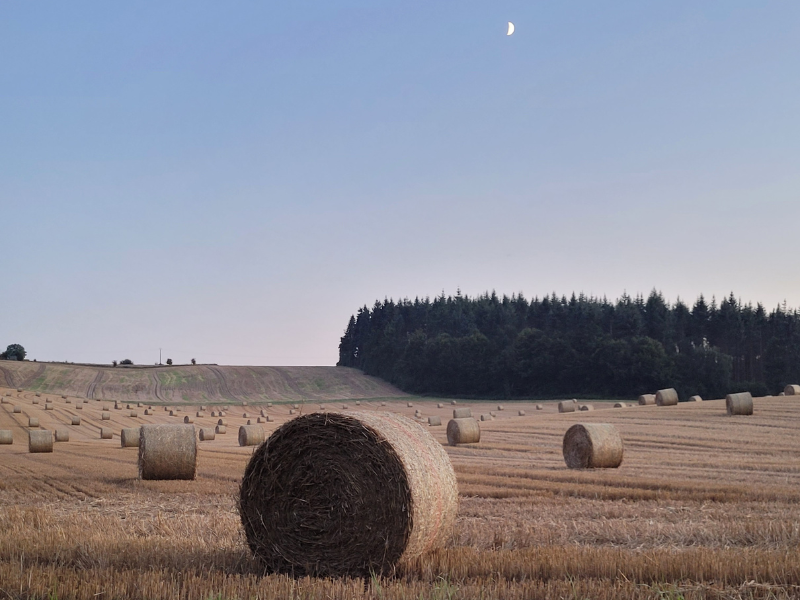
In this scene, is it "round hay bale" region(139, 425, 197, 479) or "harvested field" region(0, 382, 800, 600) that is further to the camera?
"round hay bale" region(139, 425, 197, 479)

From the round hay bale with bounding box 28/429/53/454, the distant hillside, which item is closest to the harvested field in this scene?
the round hay bale with bounding box 28/429/53/454

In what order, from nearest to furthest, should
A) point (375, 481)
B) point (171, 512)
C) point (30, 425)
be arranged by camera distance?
point (375, 481)
point (171, 512)
point (30, 425)

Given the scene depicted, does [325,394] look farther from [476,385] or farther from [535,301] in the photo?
[535,301]

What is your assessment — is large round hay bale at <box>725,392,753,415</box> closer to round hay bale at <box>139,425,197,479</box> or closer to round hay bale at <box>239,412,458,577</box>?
round hay bale at <box>139,425,197,479</box>

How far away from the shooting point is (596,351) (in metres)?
63.5

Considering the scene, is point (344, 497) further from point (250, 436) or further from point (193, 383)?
point (193, 383)

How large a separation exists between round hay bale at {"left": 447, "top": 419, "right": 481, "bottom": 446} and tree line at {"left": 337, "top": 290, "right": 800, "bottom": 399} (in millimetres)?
40654

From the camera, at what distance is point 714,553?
224 inches

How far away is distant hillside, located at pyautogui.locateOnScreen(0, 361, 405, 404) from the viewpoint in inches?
2361

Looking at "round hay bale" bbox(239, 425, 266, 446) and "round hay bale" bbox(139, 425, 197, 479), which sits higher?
"round hay bale" bbox(139, 425, 197, 479)

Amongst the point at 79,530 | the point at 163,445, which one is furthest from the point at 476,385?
the point at 79,530

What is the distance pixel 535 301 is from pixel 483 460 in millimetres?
77808

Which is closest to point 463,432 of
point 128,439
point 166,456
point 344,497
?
point 166,456

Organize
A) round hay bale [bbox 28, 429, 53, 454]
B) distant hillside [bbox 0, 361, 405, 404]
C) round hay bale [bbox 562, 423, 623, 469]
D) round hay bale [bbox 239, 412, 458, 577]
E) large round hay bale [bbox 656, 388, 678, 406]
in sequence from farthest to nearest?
1. distant hillside [bbox 0, 361, 405, 404]
2. large round hay bale [bbox 656, 388, 678, 406]
3. round hay bale [bbox 28, 429, 53, 454]
4. round hay bale [bbox 562, 423, 623, 469]
5. round hay bale [bbox 239, 412, 458, 577]
